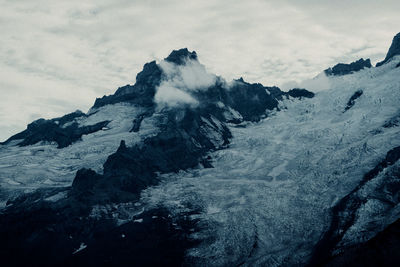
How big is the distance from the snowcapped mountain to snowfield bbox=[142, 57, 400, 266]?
0.45m

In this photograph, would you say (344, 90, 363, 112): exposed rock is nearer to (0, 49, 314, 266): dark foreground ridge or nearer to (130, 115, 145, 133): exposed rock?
(0, 49, 314, 266): dark foreground ridge

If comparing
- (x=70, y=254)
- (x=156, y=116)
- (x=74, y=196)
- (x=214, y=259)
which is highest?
(x=156, y=116)

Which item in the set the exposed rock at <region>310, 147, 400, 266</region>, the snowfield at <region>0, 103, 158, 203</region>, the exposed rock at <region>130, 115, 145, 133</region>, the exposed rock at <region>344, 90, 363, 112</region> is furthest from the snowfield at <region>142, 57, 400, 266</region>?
the exposed rock at <region>130, 115, 145, 133</region>

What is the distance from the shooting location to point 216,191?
438ft

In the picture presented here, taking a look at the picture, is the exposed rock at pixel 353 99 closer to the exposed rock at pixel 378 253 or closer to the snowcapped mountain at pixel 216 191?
the snowcapped mountain at pixel 216 191

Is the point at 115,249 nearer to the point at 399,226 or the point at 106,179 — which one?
the point at 106,179

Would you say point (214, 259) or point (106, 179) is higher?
point (106, 179)

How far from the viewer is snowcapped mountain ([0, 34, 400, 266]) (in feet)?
318

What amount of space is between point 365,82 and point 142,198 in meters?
115

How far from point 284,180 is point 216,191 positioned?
20.2 m

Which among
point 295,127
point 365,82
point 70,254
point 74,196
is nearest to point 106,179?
point 74,196

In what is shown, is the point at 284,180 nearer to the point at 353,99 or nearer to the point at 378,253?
the point at 378,253

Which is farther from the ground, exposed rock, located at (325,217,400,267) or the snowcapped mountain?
the snowcapped mountain

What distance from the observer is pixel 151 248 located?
106312mm
